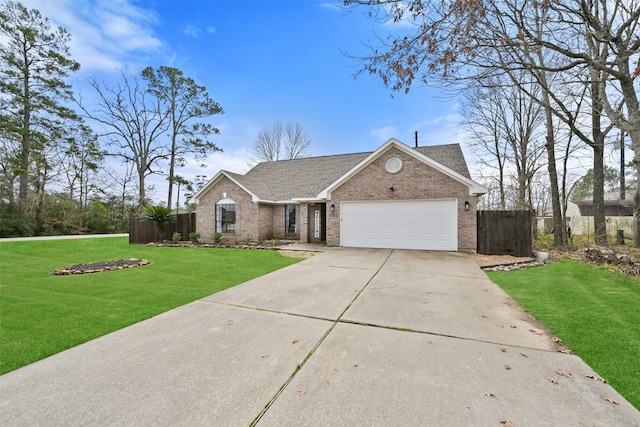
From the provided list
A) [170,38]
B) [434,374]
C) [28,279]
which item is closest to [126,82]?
A: [170,38]

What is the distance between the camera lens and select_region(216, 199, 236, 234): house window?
589 inches

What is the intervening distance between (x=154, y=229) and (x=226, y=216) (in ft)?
14.5

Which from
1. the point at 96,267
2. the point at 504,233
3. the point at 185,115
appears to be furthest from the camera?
the point at 185,115

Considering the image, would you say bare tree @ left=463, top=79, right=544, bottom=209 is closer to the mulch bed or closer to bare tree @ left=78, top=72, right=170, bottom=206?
the mulch bed

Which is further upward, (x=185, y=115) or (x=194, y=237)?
(x=185, y=115)

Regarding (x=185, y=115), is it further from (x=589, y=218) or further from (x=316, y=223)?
(x=589, y=218)

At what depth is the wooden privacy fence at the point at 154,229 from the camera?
1495 cm

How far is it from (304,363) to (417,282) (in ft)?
13.6

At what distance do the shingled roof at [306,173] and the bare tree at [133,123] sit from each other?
11533 millimetres

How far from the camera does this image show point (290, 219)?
50.3ft

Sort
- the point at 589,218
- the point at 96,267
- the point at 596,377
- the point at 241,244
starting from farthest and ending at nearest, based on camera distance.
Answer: the point at 589,218, the point at 241,244, the point at 96,267, the point at 596,377

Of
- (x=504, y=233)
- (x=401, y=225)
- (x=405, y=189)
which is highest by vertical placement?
(x=405, y=189)

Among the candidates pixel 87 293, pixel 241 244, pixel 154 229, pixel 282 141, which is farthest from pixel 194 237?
pixel 282 141

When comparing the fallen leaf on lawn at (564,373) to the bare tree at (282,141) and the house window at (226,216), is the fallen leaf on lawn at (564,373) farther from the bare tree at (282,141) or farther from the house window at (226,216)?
the bare tree at (282,141)
